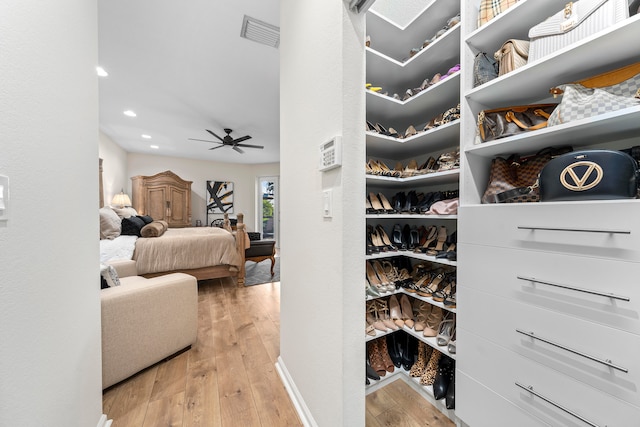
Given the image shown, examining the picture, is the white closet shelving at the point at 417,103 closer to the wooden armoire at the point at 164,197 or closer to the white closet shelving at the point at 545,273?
the white closet shelving at the point at 545,273

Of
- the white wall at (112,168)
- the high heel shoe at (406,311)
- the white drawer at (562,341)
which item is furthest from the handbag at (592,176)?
the white wall at (112,168)

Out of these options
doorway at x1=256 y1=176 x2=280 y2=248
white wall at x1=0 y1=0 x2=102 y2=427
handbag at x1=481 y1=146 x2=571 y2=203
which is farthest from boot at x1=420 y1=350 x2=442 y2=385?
doorway at x1=256 y1=176 x2=280 y2=248

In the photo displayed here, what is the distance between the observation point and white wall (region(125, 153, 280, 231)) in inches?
224

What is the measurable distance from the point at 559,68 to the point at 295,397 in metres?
2.05

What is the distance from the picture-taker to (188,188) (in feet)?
19.0

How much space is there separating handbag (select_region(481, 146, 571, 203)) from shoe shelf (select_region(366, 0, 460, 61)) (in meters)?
0.81

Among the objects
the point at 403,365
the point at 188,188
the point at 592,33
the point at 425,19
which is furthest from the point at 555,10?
the point at 188,188

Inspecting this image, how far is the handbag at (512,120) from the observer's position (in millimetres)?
999

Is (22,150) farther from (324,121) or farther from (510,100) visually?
(510,100)

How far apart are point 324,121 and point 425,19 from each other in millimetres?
1090

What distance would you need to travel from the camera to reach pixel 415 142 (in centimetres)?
153

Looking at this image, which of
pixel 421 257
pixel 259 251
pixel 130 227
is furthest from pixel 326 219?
pixel 130 227

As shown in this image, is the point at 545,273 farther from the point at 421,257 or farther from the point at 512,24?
the point at 512,24

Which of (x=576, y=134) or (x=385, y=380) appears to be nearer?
(x=576, y=134)
